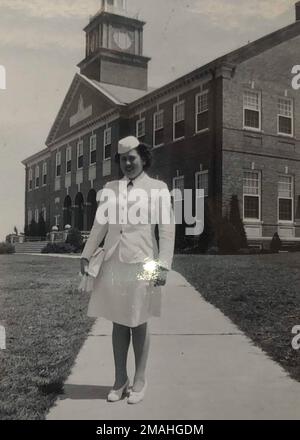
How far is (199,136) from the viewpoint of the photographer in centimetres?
967

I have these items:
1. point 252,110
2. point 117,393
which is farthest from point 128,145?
point 252,110

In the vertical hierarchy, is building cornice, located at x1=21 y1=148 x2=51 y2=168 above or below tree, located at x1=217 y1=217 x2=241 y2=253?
above

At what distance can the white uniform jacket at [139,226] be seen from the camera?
343cm

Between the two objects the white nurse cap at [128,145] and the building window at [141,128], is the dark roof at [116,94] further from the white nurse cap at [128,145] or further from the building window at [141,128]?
the white nurse cap at [128,145]

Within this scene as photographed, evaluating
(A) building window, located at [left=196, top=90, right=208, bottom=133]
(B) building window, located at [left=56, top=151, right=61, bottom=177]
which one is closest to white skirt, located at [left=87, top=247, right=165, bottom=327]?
(B) building window, located at [left=56, top=151, right=61, bottom=177]

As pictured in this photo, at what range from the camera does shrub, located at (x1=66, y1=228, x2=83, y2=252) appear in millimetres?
8320

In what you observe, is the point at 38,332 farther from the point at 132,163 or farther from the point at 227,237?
the point at 227,237

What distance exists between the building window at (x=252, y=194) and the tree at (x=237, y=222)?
0.52 metres

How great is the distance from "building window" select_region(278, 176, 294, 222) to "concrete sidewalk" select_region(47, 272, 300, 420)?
6.59 metres

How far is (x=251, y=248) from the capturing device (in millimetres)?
9961

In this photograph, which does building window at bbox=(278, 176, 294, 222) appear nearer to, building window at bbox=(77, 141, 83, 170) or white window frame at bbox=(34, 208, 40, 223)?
building window at bbox=(77, 141, 83, 170)

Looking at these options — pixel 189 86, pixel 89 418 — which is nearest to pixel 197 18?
pixel 89 418

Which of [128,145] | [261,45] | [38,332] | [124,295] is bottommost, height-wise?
[38,332]

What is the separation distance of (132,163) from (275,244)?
6.79m
